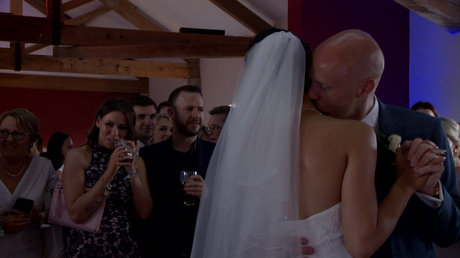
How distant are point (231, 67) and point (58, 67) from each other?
4.19m

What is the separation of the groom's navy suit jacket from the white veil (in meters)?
0.35

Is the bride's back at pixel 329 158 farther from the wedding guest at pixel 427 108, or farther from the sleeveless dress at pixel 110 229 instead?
the wedding guest at pixel 427 108

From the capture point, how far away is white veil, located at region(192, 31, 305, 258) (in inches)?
49.9

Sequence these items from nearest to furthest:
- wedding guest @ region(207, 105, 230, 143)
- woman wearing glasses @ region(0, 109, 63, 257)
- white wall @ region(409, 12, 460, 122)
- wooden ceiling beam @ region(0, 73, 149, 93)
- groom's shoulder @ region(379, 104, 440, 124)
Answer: groom's shoulder @ region(379, 104, 440, 124) < woman wearing glasses @ region(0, 109, 63, 257) < wedding guest @ region(207, 105, 230, 143) < white wall @ region(409, 12, 460, 122) < wooden ceiling beam @ region(0, 73, 149, 93)

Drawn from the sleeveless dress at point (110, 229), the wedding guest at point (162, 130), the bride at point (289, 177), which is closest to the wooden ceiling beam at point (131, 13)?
the wedding guest at point (162, 130)

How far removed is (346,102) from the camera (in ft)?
4.33

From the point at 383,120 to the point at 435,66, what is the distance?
9.92ft

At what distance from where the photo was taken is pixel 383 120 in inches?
60.1

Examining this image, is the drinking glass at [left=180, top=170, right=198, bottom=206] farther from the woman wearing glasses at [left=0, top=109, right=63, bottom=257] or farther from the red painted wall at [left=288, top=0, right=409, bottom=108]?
the red painted wall at [left=288, top=0, right=409, bottom=108]

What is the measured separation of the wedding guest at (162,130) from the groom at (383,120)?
2337 mm

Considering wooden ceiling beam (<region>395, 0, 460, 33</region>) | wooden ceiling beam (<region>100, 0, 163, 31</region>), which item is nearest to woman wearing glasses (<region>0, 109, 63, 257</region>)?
wooden ceiling beam (<region>395, 0, 460, 33</region>)

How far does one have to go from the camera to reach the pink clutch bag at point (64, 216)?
2092 mm

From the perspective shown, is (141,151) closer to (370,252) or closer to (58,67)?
(370,252)

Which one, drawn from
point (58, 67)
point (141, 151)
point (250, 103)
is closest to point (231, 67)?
point (58, 67)
